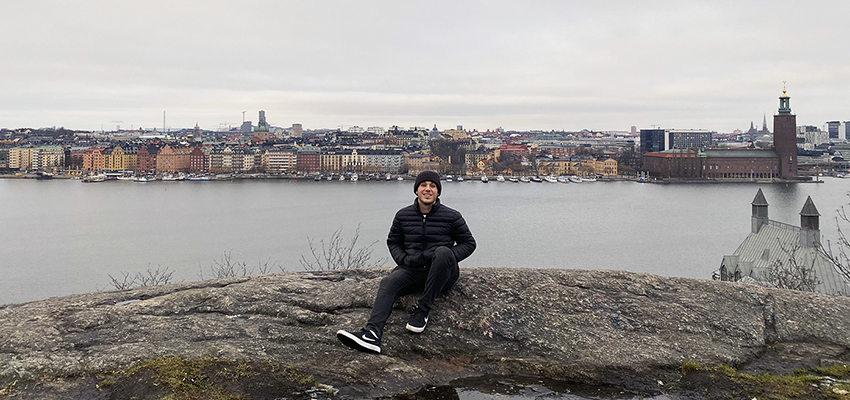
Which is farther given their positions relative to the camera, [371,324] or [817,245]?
[817,245]

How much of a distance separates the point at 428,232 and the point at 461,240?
0.15 metres

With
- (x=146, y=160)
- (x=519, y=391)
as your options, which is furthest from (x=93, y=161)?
(x=519, y=391)

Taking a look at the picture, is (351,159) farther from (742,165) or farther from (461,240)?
(461,240)

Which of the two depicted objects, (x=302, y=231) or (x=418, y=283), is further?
(x=302, y=231)

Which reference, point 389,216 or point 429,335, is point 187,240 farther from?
point 429,335

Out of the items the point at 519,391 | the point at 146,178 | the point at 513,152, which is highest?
the point at 513,152

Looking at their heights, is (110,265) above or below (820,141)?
below

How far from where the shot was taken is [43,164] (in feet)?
288

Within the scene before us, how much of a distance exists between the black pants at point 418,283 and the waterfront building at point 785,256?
1038cm

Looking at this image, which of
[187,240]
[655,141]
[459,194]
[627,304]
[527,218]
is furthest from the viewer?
[655,141]

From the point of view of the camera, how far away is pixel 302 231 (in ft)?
85.8

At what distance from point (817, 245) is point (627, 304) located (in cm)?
1259

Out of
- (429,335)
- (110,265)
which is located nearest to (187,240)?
(110,265)

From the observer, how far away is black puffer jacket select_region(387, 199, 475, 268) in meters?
2.92
